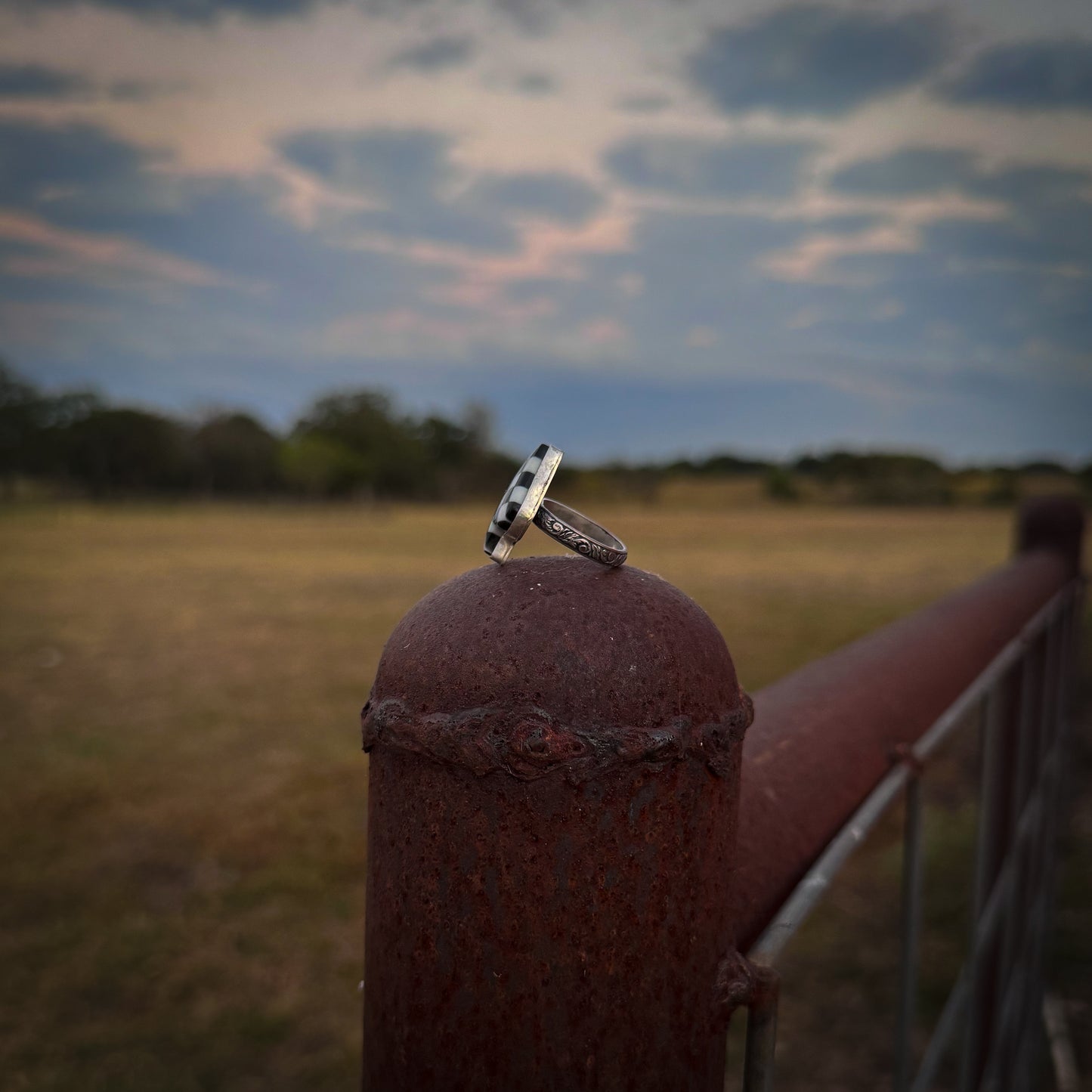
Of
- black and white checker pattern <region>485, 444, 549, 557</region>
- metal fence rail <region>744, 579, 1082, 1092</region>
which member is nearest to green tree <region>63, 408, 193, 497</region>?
metal fence rail <region>744, 579, 1082, 1092</region>

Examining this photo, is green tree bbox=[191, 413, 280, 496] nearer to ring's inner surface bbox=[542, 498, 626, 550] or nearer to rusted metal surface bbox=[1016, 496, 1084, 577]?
rusted metal surface bbox=[1016, 496, 1084, 577]

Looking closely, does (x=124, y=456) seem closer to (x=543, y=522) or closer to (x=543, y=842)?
(x=543, y=522)

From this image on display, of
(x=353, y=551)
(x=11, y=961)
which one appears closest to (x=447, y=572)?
(x=353, y=551)

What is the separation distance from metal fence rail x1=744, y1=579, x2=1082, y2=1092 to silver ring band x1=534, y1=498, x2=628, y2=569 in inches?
13.5

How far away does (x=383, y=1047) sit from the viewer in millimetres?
670

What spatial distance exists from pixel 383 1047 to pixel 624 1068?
0.17m

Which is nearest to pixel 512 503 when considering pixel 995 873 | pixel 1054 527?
pixel 995 873

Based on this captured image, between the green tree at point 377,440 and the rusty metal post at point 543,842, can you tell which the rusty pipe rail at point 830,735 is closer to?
the rusty metal post at point 543,842

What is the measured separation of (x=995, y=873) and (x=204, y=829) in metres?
4.59

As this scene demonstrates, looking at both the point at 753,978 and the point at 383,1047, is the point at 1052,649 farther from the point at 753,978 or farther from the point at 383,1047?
the point at 383,1047

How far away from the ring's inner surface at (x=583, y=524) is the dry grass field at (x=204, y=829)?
336 cm

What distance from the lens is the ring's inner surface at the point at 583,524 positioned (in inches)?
30.0

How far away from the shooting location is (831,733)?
3.56 ft

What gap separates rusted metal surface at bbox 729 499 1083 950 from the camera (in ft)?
2.84
